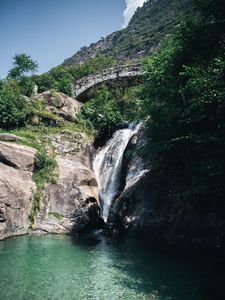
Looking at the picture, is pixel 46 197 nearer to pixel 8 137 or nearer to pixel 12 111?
pixel 8 137

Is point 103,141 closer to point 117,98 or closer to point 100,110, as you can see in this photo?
point 100,110

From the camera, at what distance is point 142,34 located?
14762 centimetres

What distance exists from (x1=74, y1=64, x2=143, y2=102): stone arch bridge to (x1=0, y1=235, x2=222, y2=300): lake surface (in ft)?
111

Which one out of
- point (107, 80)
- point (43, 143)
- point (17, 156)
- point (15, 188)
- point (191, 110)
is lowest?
point (15, 188)

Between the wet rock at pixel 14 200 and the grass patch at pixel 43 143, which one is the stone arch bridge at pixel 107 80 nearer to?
the grass patch at pixel 43 143

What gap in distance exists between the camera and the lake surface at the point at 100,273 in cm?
1104

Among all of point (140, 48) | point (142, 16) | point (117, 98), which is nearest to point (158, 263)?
point (117, 98)

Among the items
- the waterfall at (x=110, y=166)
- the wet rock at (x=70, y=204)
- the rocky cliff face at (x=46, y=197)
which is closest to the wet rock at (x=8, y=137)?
the rocky cliff face at (x=46, y=197)

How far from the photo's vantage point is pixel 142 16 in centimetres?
17700

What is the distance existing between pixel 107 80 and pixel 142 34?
10730cm

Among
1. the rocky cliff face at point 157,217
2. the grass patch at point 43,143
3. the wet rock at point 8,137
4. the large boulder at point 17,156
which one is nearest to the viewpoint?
the rocky cliff face at point 157,217

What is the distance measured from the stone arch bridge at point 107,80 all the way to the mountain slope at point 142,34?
222ft

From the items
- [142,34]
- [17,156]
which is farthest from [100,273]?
[142,34]

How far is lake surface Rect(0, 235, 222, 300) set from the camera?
1104cm
